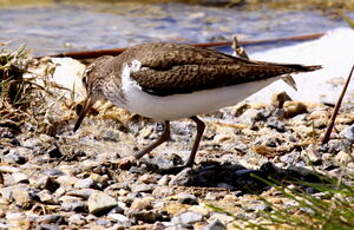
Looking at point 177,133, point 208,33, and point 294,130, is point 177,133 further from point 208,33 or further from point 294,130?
point 208,33

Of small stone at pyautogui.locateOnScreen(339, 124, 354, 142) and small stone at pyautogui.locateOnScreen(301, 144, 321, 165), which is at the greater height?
small stone at pyautogui.locateOnScreen(339, 124, 354, 142)

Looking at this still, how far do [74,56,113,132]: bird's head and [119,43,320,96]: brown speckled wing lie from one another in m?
0.57

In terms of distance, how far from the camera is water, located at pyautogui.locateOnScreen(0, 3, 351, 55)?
37.5ft

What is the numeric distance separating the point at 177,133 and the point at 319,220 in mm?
3109

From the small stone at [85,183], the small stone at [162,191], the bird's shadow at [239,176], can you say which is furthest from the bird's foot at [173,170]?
the small stone at [85,183]

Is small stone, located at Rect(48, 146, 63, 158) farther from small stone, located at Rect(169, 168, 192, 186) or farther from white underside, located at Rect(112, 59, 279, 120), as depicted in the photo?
small stone, located at Rect(169, 168, 192, 186)

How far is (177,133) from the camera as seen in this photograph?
285 inches

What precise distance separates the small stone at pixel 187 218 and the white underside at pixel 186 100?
3.88ft

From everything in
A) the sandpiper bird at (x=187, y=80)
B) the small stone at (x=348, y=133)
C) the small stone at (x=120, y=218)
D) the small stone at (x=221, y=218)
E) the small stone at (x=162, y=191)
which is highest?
the sandpiper bird at (x=187, y=80)

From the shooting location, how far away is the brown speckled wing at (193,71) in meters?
5.80

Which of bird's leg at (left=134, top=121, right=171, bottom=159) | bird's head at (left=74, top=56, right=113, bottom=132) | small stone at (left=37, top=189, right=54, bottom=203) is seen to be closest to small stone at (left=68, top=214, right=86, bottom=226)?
small stone at (left=37, top=189, right=54, bottom=203)

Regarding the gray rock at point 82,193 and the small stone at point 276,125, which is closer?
the gray rock at point 82,193

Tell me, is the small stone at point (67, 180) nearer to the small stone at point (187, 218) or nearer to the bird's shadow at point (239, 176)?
the bird's shadow at point (239, 176)

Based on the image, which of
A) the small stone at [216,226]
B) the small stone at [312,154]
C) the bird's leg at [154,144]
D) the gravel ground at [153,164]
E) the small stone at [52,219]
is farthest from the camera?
the bird's leg at [154,144]
